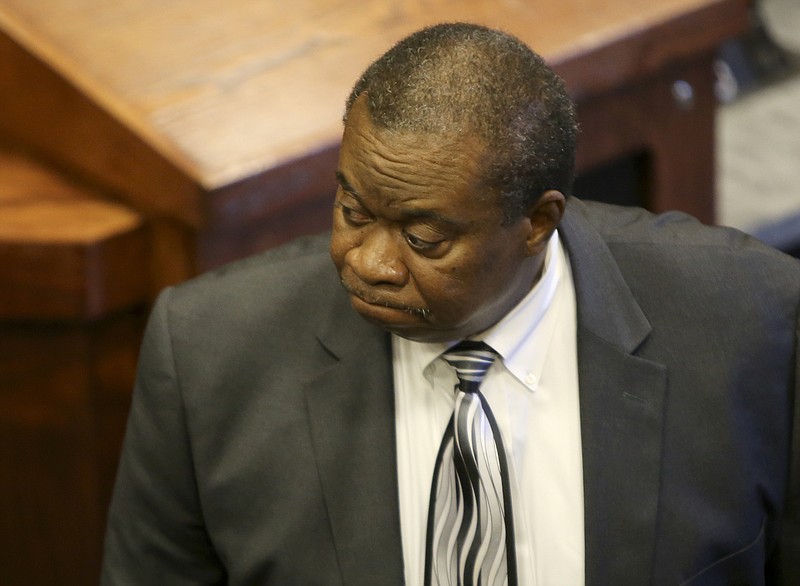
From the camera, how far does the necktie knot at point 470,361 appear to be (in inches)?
60.2

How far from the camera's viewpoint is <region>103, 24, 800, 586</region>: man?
1532 mm

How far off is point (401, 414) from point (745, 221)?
163cm

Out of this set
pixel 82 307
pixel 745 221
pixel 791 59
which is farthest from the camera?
pixel 791 59

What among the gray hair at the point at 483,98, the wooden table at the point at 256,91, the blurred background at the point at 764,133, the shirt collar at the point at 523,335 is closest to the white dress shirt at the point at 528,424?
the shirt collar at the point at 523,335

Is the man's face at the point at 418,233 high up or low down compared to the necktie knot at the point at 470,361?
up

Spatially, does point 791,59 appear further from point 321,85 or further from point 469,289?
point 469,289

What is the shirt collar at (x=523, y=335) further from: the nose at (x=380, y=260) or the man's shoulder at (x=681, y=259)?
the nose at (x=380, y=260)

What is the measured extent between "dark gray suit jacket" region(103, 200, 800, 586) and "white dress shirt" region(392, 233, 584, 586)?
26 mm

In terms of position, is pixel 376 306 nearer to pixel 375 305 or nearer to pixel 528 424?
pixel 375 305

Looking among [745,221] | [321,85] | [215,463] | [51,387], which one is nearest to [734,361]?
[215,463]

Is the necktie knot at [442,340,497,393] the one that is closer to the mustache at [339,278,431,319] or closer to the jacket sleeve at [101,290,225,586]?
the mustache at [339,278,431,319]

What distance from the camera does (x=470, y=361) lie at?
5.01ft

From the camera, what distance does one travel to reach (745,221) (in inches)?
118

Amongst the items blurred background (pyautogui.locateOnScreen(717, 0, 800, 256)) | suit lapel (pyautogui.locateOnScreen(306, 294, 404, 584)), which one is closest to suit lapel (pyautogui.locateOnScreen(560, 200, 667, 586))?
suit lapel (pyautogui.locateOnScreen(306, 294, 404, 584))
